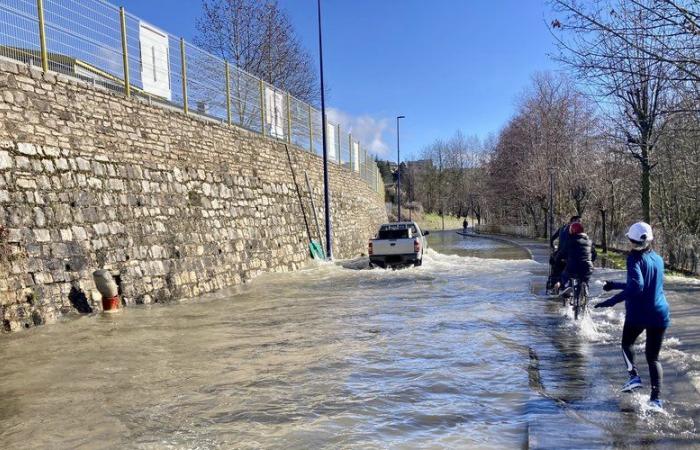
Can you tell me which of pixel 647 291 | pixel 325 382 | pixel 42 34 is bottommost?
pixel 325 382

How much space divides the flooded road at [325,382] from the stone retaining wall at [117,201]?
3.06ft

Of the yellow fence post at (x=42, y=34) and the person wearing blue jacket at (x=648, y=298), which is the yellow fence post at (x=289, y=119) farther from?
the person wearing blue jacket at (x=648, y=298)

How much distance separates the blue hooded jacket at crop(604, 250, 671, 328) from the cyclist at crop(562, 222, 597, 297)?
458 centimetres

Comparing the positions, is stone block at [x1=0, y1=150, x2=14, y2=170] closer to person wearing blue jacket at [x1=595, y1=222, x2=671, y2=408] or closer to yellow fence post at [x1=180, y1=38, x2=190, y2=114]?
yellow fence post at [x1=180, y1=38, x2=190, y2=114]

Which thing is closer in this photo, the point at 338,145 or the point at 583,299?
the point at 583,299

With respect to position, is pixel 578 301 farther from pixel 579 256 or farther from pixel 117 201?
pixel 117 201

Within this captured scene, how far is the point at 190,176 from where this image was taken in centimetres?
1425

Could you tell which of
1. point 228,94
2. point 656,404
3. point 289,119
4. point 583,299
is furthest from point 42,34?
point 289,119

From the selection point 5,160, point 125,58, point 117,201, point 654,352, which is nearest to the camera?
point 654,352

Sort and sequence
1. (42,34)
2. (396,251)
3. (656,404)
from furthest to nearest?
(396,251), (42,34), (656,404)

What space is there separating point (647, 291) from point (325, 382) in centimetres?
358

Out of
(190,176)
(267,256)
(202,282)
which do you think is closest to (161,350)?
(202,282)

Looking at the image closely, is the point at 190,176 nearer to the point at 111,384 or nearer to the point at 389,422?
the point at 111,384

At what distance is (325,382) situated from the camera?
6254 mm
